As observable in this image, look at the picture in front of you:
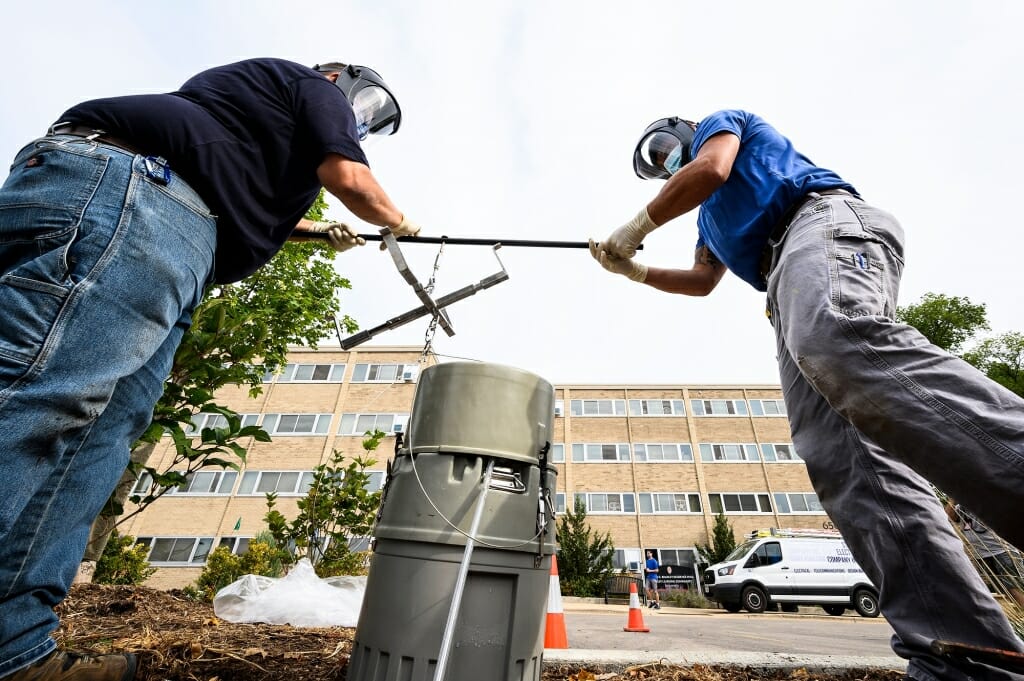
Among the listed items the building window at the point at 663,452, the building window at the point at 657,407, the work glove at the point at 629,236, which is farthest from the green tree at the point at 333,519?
the building window at the point at 657,407

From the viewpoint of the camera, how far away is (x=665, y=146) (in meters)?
2.52

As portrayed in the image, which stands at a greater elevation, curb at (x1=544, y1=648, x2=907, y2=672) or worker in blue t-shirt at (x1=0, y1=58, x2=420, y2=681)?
worker in blue t-shirt at (x1=0, y1=58, x2=420, y2=681)

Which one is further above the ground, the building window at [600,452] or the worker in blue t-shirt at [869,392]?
the building window at [600,452]

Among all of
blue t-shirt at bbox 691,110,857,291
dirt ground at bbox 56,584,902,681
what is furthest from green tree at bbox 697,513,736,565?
blue t-shirt at bbox 691,110,857,291

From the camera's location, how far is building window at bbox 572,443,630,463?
1114 inches

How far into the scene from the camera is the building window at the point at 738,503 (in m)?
26.2

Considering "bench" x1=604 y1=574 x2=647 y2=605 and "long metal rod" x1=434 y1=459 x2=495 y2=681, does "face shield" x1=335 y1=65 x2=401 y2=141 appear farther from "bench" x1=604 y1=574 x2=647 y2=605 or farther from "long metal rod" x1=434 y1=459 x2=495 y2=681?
"bench" x1=604 y1=574 x2=647 y2=605

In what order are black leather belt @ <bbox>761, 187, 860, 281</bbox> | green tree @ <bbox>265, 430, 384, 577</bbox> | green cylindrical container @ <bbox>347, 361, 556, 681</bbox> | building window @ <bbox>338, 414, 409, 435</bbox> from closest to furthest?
1. green cylindrical container @ <bbox>347, 361, 556, 681</bbox>
2. black leather belt @ <bbox>761, 187, 860, 281</bbox>
3. green tree @ <bbox>265, 430, 384, 577</bbox>
4. building window @ <bbox>338, 414, 409, 435</bbox>

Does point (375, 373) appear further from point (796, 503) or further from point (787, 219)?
point (787, 219)

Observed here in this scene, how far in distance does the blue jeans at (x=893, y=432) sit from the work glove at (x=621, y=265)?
3.48 feet

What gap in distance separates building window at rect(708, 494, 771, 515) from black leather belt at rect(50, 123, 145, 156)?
95.8ft

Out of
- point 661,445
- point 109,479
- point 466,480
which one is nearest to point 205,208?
point 109,479

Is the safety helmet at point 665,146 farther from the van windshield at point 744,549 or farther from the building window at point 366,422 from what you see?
the building window at point 366,422

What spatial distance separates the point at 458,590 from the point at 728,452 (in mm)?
29827
